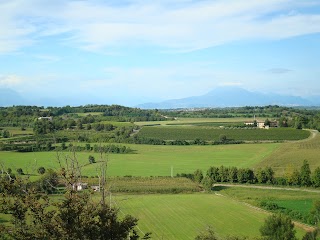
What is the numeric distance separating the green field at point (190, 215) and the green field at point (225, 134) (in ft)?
109

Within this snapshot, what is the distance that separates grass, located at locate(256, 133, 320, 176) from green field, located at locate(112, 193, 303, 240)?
1151 centimetres

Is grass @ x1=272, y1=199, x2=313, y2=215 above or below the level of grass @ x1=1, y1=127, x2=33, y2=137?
below

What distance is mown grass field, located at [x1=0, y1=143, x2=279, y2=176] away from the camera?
43.3 metres

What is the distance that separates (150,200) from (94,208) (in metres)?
23.8

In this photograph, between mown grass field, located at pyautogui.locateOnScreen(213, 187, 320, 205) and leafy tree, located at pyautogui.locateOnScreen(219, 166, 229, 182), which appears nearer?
mown grass field, located at pyautogui.locateOnScreen(213, 187, 320, 205)

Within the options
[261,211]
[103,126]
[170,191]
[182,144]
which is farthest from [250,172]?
[103,126]

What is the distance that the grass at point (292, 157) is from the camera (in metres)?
41.7

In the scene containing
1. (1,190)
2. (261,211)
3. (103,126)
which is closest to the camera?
(1,190)

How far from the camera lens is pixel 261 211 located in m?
27.1

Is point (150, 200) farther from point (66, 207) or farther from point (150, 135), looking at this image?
point (150, 135)

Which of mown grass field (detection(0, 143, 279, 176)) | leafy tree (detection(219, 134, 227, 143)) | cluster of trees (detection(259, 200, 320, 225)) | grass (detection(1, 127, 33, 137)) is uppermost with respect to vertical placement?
grass (detection(1, 127, 33, 137))

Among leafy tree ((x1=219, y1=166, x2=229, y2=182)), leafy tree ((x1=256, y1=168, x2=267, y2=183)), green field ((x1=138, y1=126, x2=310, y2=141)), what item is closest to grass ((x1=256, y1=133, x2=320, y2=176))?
leafy tree ((x1=256, y1=168, x2=267, y2=183))

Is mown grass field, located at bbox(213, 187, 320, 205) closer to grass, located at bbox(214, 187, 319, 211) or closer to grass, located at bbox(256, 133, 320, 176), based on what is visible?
grass, located at bbox(214, 187, 319, 211)

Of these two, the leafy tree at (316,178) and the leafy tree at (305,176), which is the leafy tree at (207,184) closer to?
the leafy tree at (305,176)
